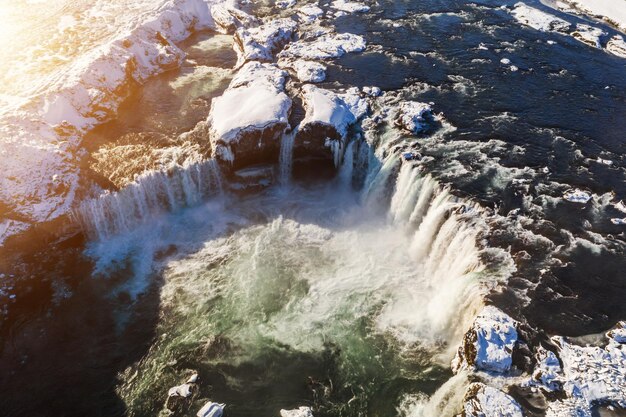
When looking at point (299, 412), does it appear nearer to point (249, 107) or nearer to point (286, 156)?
point (286, 156)

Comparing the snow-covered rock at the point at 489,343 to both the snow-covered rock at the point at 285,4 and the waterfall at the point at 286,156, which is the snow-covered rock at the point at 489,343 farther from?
the snow-covered rock at the point at 285,4

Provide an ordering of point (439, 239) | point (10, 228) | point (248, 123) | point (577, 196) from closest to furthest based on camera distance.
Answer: point (439, 239) < point (577, 196) < point (10, 228) < point (248, 123)

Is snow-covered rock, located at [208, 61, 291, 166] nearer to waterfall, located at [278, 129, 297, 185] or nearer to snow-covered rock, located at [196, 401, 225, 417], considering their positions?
waterfall, located at [278, 129, 297, 185]

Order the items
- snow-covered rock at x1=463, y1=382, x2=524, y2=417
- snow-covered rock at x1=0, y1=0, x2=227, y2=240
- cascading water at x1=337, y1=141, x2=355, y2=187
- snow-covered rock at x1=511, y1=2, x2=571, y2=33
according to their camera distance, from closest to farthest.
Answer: snow-covered rock at x1=463, y1=382, x2=524, y2=417
snow-covered rock at x1=0, y1=0, x2=227, y2=240
cascading water at x1=337, y1=141, x2=355, y2=187
snow-covered rock at x1=511, y1=2, x2=571, y2=33

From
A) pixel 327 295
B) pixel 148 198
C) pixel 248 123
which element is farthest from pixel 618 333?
pixel 148 198

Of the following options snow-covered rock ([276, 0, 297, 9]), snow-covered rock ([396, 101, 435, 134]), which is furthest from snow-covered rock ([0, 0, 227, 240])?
snow-covered rock ([396, 101, 435, 134])
